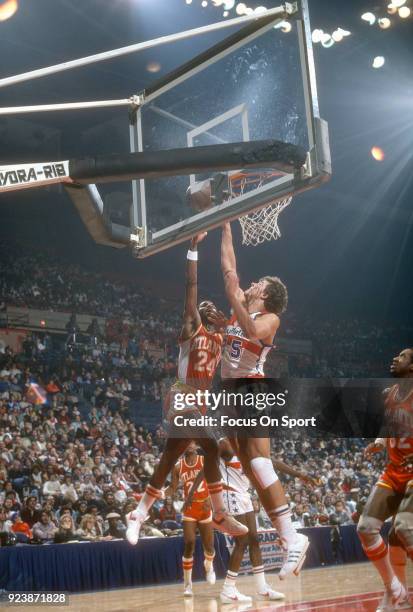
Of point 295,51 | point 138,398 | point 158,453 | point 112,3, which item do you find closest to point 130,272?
point 138,398

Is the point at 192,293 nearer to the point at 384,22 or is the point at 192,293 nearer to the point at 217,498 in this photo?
the point at 217,498

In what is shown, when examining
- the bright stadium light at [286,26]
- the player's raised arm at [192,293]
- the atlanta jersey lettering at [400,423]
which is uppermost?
the bright stadium light at [286,26]

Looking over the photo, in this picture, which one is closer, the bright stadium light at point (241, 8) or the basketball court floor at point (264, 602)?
the basketball court floor at point (264, 602)

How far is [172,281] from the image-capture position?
20297 millimetres

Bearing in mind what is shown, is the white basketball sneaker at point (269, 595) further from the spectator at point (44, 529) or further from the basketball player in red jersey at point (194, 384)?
the spectator at point (44, 529)

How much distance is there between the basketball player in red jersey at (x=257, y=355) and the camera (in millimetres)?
5602

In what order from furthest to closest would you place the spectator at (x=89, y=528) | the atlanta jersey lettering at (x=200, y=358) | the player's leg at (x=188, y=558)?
the spectator at (x=89, y=528), the player's leg at (x=188, y=558), the atlanta jersey lettering at (x=200, y=358)

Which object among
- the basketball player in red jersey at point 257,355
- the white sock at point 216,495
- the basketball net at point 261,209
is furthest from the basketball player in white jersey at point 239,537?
the basketball net at point 261,209

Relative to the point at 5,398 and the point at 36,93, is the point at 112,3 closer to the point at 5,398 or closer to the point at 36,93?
the point at 36,93

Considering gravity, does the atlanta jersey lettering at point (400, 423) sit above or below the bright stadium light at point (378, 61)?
below

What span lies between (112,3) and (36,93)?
3.18m

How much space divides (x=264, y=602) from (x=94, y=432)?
5.61m

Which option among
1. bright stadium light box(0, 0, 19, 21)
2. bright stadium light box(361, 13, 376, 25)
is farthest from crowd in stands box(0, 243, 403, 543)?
bright stadium light box(361, 13, 376, 25)

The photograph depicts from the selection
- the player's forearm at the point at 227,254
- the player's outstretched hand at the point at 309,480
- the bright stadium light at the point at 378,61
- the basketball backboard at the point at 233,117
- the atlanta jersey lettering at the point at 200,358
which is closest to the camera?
the basketball backboard at the point at 233,117
